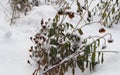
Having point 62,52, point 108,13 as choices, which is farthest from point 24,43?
point 108,13

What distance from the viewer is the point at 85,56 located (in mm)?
2525

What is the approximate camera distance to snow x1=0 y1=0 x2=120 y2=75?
269cm

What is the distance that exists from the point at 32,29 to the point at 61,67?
1.17 metres

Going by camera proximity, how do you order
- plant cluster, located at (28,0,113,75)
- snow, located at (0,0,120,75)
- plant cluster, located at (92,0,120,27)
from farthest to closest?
1. plant cluster, located at (92,0,120,27)
2. snow, located at (0,0,120,75)
3. plant cluster, located at (28,0,113,75)

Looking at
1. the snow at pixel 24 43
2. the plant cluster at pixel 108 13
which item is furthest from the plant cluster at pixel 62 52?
the plant cluster at pixel 108 13

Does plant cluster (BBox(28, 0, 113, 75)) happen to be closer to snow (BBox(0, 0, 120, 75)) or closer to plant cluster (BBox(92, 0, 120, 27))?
snow (BBox(0, 0, 120, 75))

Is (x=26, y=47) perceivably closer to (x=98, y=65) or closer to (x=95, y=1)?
(x=98, y=65)

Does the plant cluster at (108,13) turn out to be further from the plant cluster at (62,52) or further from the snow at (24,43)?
the plant cluster at (62,52)

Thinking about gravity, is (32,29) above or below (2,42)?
above

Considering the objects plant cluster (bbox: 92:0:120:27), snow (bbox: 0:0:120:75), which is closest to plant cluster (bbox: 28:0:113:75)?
snow (bbox: 0:0:120:75)

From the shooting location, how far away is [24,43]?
10.6ft

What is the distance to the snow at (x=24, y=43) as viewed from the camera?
2.69 m

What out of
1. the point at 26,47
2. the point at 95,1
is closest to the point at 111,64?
the point at 26,47

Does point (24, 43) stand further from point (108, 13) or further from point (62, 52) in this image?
point (108, 13)
